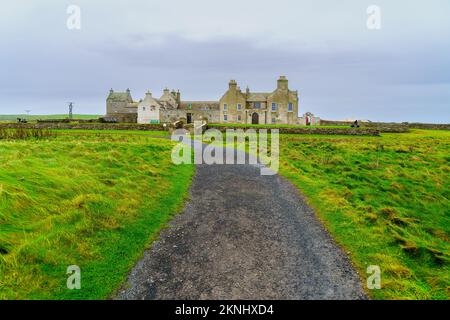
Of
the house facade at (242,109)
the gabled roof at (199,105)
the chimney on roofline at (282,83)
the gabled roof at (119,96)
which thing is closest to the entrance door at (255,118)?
the house facade at (242,109)

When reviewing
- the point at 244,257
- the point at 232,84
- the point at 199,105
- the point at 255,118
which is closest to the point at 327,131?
the point at 255,118

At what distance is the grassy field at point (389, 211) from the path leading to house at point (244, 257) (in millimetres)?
743

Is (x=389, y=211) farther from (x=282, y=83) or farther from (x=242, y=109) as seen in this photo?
(x=242, y=109)

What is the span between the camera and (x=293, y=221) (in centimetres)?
1121

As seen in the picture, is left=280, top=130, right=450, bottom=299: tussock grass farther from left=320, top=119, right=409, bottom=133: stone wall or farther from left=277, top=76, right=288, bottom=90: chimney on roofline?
left=277, top=76, right=288, bottom=90: chimney on roofline

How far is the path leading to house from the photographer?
7.08m

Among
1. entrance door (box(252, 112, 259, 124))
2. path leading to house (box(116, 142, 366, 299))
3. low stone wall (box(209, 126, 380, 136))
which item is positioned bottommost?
path leading to house (box(116, 142, 366, 299))

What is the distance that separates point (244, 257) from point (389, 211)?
7.31m

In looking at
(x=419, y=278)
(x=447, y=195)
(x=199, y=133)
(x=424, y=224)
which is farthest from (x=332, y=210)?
(x=199, y=133)

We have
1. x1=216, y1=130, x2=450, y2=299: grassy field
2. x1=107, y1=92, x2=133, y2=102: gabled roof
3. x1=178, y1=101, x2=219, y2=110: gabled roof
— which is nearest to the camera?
x1=216, y1=130, x2=450, y2=299: grassy field

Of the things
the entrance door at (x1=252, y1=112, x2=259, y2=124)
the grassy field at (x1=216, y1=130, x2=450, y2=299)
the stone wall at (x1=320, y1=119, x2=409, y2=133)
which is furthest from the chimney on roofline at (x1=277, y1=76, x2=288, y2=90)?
the grassy field at (x1=216, y1=130, x2=450, y2=299)

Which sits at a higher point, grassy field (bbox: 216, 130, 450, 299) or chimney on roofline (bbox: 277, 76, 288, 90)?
chimney on roofline (bbox: 277, 76, 288, 90)

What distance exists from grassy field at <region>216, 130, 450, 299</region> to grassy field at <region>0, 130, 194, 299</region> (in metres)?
5.96

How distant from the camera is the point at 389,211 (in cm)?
1280
